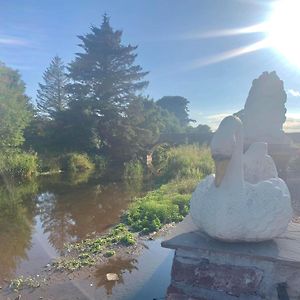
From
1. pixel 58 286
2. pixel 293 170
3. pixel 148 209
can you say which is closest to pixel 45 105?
pixel 293 170

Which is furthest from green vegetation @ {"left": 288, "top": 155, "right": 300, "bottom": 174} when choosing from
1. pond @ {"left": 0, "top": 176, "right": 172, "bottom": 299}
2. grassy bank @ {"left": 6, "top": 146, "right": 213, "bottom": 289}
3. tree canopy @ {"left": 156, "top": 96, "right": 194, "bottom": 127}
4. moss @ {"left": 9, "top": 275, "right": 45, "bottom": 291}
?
tree canopy @ {"left": 156, "top": 96, "right": 194, "bottom": 127}

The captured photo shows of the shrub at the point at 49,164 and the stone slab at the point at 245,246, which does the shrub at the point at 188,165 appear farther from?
the stone slab at the point at 245,246

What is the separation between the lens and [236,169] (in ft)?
10.6

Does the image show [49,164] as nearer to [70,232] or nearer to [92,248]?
[70,232]

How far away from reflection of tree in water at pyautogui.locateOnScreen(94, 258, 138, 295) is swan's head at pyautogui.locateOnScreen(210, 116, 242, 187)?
2.27 meters

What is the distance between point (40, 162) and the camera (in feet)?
59.7

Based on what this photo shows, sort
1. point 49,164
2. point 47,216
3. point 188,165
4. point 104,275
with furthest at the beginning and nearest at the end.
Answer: point 49,164 → point 188,165 → point 47,216 → point 104,275

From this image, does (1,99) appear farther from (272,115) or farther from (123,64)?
(272,115)

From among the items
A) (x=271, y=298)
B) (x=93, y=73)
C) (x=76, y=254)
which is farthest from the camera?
(x=93, y=73)

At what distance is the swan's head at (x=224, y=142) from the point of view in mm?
3021

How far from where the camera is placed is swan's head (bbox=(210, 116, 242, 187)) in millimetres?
3021

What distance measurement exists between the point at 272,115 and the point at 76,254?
8426 millimetres

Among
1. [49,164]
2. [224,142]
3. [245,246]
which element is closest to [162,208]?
[245,246]

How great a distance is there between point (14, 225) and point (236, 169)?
5749mm
